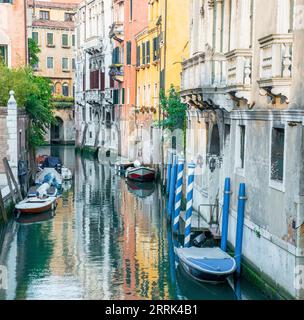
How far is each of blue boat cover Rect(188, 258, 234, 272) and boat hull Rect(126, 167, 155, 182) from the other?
16224mm

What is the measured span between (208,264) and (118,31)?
2681 cm

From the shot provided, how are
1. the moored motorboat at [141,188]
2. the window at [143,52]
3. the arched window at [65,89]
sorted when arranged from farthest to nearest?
the arched window at [65,89], the window at [143,52], the moored motorboat at [141,188]

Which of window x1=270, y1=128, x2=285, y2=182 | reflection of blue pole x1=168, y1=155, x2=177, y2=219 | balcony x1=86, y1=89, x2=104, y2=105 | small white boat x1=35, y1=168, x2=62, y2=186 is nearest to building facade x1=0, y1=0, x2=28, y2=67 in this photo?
small white boat x1=35, y1=168, x2=62, y2=186

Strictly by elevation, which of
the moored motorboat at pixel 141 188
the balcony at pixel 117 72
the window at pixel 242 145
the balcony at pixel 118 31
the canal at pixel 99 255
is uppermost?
the balcony at pixel 118 31

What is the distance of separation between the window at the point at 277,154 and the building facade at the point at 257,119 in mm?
16

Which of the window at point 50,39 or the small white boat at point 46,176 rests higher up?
the window at point 50,39

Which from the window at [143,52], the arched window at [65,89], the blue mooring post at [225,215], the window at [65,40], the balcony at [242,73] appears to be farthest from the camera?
the arched window at [65,89]

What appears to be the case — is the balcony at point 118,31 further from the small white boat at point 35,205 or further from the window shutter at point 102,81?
the small white boat at point 35,205

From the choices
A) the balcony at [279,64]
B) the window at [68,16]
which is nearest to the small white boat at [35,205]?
the balcony at [279,64]

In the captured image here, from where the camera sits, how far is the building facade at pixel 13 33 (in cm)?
2719

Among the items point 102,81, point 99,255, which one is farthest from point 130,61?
point 99,255

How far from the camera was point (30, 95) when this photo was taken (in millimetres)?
26625
